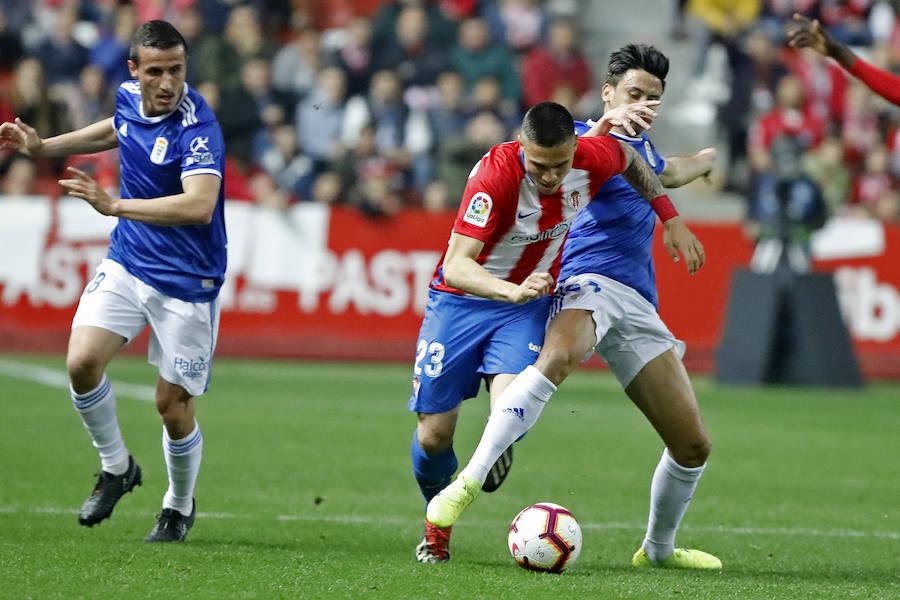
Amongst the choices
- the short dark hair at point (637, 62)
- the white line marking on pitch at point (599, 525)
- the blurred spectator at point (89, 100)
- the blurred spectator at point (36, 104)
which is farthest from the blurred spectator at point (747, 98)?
the short dark hair at point (637, 62)

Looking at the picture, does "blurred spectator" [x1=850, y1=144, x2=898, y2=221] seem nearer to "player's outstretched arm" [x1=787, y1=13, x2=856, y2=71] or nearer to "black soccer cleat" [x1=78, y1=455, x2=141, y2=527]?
"player's outstretched arm" [x1=787, y1=13, x2=856, y2=71]

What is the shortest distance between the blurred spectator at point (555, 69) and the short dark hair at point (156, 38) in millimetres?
12236

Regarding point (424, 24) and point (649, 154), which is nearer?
point (649, 154)

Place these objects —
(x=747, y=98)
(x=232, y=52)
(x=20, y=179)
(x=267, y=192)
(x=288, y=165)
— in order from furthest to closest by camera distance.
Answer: (x=747, y=98) → (x=232, y=52) → (x=288, y=165) → (x=267, y=192) → (x=20, y=179)

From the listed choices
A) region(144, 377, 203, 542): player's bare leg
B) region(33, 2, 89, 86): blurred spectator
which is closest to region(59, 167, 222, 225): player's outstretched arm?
region(144, 377, 203, 542): player's bare leg

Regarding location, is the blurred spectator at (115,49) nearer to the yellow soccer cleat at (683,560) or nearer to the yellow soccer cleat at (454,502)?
the yellow soccer cleat at (683,560)

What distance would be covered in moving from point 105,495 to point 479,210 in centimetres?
227

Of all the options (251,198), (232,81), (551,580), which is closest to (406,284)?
(251,198)

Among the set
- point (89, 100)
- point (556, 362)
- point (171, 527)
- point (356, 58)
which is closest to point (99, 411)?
point (171, 527)

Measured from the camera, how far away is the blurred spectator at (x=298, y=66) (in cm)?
1820

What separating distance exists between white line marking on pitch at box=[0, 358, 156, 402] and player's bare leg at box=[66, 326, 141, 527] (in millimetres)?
6033

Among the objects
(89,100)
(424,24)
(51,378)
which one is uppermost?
(424,24)

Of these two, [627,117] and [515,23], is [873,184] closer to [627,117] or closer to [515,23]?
[515,23]

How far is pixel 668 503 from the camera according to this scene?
6.65 meters
